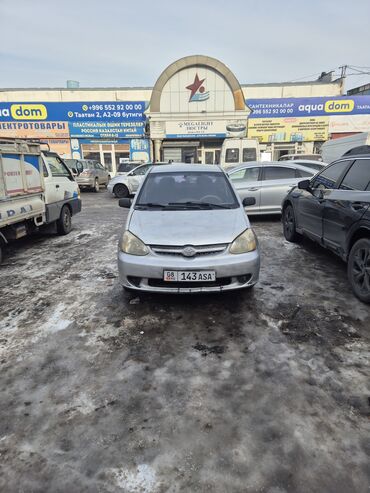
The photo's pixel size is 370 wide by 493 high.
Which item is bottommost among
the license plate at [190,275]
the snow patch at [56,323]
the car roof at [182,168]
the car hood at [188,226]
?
the snow patch at [56,323]

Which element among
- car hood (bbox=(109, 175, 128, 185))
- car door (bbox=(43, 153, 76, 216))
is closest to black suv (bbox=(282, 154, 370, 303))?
car door (bbox=(43, 153, 76, 216))

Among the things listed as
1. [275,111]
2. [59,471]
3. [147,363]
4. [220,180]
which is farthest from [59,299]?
[275,111]

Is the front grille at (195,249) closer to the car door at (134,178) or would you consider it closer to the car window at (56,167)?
the car window at (56,167)

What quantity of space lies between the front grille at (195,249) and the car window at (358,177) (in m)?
2.00

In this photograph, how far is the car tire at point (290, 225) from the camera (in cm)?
646

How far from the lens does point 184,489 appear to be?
1751 millimetres

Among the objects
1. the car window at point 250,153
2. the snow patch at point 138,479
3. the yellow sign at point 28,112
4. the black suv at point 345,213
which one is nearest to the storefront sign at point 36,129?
the yellow sign at point 28,112

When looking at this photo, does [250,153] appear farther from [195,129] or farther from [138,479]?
[138,479]

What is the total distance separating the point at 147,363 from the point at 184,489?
1.16 meters

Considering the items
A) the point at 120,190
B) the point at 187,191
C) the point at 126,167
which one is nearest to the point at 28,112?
the point at 126,167

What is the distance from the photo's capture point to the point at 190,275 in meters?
3.38

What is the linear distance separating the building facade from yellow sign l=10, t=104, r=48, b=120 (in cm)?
6

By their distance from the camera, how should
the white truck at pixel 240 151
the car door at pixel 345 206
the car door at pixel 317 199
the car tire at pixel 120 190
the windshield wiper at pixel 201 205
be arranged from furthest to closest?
the car tire at pixel 120 190 → the white truck at pixel 240 151 → the car door at pixel 317 199 → the windshield wiper at pixel 201 205 → the car door at pixel 345 206

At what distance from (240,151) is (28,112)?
15183mm
